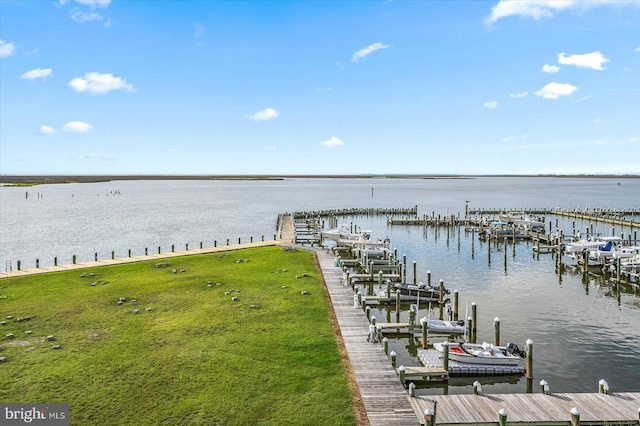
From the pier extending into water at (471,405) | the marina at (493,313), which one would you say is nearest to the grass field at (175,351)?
the pier extending into water at (471,405)

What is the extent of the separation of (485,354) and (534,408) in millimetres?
6520

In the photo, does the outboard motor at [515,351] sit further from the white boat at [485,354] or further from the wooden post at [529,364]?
the wooden post at [529,364]

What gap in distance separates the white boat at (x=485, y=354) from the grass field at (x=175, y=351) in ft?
24.7

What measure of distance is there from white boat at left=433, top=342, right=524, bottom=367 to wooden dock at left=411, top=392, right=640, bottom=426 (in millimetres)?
4926

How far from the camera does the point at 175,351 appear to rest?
2558 cm

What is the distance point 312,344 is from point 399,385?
615 cm

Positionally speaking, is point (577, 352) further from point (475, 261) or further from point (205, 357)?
point (475, 261)

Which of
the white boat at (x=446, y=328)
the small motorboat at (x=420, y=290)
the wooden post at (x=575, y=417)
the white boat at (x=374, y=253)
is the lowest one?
the white boat at (x=446, y=328)

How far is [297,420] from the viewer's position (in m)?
19.2

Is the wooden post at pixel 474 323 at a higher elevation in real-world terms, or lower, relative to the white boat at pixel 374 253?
lower

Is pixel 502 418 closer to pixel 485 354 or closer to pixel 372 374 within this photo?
pixel 372 374

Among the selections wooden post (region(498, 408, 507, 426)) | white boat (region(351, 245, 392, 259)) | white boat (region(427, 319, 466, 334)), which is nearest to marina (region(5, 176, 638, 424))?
white boat (region(427, 319, 466, 334))

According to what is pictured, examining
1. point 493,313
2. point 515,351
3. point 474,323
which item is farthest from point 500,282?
point 515,351

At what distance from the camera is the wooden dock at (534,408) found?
20188 millimetres
